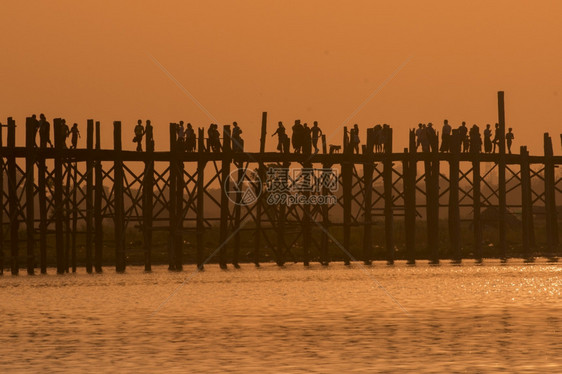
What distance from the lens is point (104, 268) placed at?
136ft

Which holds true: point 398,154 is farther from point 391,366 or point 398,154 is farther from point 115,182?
point 391,366

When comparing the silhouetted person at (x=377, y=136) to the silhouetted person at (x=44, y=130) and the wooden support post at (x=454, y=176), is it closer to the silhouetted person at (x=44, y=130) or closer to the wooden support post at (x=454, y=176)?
the wooden support post at (x=454, y=176)

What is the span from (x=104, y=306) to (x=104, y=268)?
46.4 feet

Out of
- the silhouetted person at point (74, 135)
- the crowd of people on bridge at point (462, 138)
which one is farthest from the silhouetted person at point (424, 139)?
the silhouetted person at point (74, 135)

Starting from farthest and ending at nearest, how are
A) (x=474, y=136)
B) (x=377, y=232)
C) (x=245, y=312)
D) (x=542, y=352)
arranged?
(x=377, y=232) < (x=474, y=136) < (x=245, y=312) < (x=542, y=352)

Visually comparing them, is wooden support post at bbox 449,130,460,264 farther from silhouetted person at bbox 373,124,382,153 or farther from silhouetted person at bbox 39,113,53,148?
silhouetted person at bbox 39,113,53,148

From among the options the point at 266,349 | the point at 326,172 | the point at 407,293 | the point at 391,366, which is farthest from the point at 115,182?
the point at 391,366

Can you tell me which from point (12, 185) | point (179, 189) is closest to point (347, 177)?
point (179, 189)

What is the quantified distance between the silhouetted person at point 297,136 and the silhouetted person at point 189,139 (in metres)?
2.92

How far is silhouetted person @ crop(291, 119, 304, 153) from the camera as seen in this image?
39.8 m

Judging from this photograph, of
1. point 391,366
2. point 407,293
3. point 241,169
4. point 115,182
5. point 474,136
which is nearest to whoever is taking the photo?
point 391,366

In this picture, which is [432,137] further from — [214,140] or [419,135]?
[214,140]

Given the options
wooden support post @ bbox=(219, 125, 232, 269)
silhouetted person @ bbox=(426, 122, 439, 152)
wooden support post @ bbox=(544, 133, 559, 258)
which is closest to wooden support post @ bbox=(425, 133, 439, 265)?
silhouetted person @ bbox=(426, 122, 439, 152)

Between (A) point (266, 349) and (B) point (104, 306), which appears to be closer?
(A) point (266, 349)
